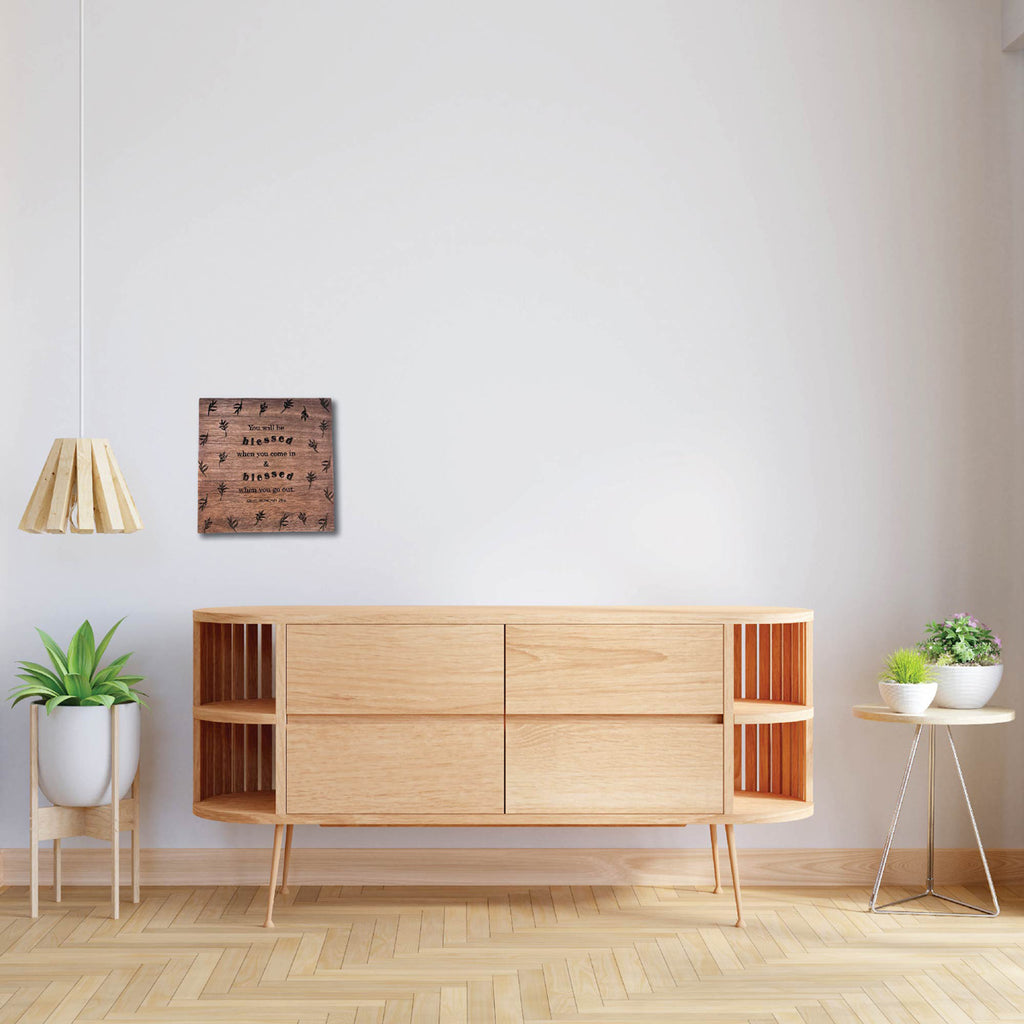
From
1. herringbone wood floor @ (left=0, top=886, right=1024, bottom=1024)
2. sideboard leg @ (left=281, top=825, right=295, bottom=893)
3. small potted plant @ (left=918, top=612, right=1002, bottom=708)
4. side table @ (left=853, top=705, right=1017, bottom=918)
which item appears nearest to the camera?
herringbone wood floor @ (left=0, top=886, right=1024, bottom=1024)

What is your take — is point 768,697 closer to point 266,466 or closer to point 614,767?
point 614,767

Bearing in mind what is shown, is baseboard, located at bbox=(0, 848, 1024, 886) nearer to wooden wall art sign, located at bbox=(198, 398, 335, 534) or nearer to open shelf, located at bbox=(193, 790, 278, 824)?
open shelf, located at bbox=(193, 790, 278, 824)

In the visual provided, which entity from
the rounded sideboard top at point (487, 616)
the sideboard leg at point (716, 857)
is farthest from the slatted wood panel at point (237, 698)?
the sideboard leg at point (716, 857)

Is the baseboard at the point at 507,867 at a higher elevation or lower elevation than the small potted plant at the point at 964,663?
lower

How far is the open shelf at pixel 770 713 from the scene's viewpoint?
10.6 ft

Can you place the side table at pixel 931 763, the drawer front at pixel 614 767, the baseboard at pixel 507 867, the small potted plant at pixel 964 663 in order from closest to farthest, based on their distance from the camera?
the drawer front at pixel 614 767
the side table at pixel 931 763
the small potted plant at pixel 964 663
the baseboard at pixel 507 867

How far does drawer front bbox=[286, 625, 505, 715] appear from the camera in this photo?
10.6 ft

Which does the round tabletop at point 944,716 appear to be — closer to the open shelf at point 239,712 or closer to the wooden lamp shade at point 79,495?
the open shelf at point 239,712

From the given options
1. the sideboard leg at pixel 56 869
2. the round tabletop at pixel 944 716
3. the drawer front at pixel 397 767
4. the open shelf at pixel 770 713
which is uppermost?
the open shelf at pixel 770 713

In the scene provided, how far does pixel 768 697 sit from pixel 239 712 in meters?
1.67

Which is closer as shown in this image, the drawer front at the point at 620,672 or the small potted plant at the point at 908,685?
the drawer front at the point at 620,672

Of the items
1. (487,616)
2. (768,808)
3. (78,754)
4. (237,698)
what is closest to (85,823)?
(78,754)

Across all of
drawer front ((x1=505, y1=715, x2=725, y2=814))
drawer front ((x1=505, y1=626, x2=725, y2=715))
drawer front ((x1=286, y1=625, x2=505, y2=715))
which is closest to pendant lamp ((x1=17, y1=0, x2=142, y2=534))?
drawer front ((x1=286, y1=625, x2=505, y2=715))

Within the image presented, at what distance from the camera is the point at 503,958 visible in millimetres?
3006
